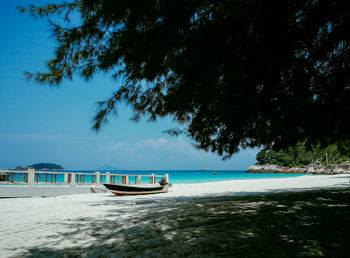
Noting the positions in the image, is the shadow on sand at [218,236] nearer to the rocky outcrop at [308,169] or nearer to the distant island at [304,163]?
the distant island at [304,163]

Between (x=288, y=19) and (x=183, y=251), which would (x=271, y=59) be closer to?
(x=288, y=19)

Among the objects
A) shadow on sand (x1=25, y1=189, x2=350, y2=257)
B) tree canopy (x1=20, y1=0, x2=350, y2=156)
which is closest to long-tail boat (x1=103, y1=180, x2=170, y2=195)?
shadow on sand (x1=25, y1=189, x2=350, y2=257)

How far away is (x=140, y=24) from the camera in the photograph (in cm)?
261

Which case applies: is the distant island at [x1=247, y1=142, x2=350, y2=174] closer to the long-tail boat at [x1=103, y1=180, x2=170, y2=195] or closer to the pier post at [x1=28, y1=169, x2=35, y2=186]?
the long-tail boat at [x1=103, y1=180, x2=170, y2=195]

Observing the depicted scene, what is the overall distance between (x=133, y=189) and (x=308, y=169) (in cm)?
5784

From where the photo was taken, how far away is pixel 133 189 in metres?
12.0

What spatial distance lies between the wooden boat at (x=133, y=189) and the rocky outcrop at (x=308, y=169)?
41269mm

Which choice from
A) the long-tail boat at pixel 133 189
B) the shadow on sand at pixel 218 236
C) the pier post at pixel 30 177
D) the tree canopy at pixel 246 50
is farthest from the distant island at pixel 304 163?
the tree canopy at pixel 246 50

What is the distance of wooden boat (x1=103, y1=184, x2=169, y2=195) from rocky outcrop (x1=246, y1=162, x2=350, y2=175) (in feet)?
135

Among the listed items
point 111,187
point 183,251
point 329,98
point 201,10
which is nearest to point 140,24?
point 201,10

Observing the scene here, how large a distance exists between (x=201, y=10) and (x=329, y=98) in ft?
6.75

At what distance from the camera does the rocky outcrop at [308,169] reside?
41.5 m

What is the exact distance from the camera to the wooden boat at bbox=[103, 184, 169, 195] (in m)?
11.6

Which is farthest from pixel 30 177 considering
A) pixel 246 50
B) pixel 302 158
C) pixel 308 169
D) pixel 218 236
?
pixel 302 158
